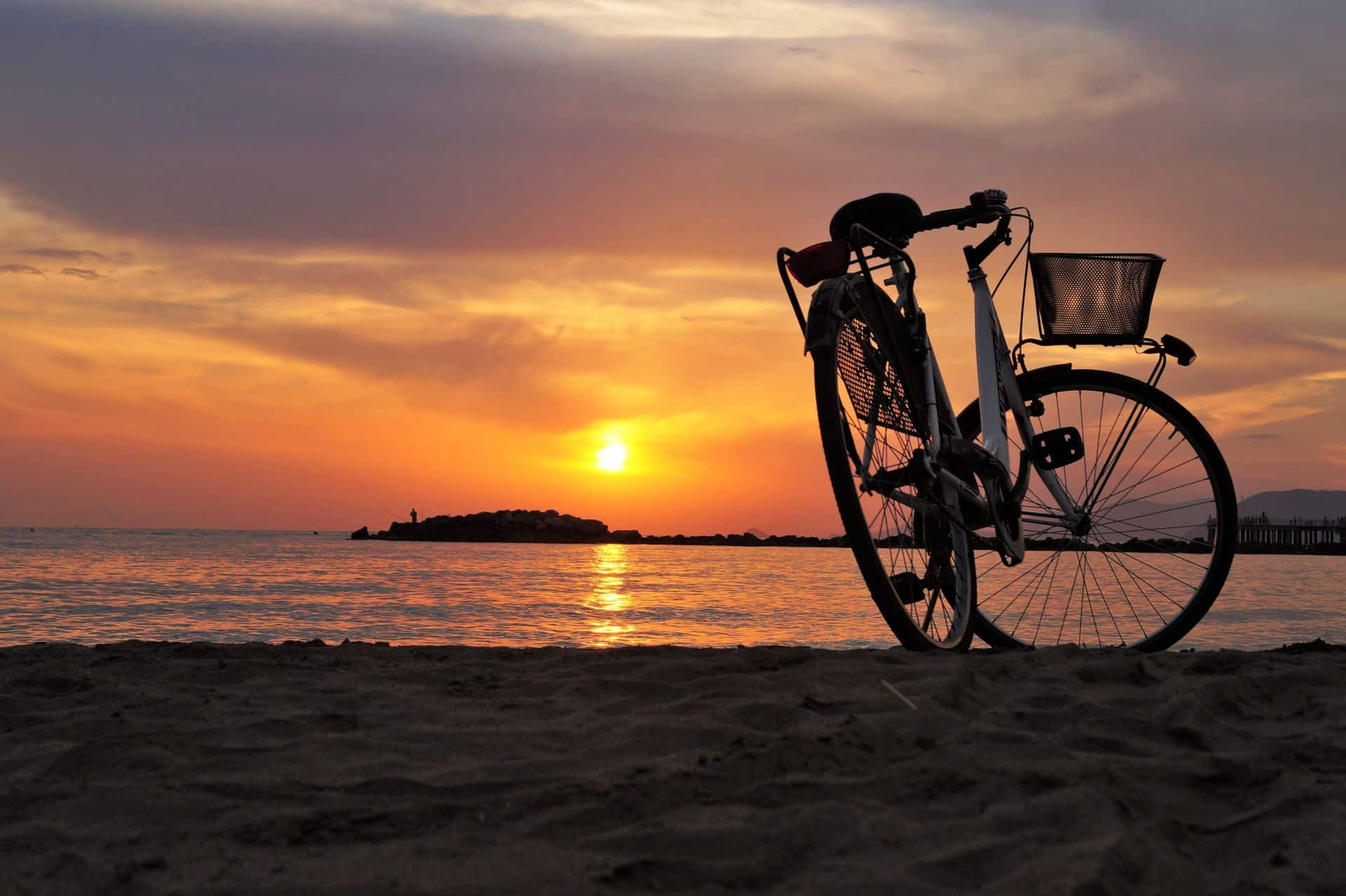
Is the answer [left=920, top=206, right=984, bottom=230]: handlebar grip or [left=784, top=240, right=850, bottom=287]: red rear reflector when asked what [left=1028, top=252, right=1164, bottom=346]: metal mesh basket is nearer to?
[left=920, top=206, right=984, bottom=230]: handlebar grip

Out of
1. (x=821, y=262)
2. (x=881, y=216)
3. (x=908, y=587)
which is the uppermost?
(x=881, y=216)

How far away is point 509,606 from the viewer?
1214 centimetres

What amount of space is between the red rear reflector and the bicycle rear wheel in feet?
0.69

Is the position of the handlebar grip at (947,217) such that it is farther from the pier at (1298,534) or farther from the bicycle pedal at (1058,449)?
the pier at (1298,534)

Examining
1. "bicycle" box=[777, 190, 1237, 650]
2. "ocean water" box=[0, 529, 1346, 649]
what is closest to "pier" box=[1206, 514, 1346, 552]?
"ocean water" box=[0, 529, 1346, 649]

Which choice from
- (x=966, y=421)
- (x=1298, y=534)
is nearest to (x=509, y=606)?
(x=966, y=421)

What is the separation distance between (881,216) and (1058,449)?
1370mm

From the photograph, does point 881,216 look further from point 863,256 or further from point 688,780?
point 688,780

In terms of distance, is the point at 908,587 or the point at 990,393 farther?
the point at 990,393

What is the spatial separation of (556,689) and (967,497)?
75.2 inches

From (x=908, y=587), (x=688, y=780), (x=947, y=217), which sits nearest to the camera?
(x=688, y=780)

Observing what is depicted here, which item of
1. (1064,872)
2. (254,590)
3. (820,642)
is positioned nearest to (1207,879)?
(1064,872)

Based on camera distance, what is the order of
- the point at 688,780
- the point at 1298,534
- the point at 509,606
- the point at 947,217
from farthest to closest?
the point at 1298,534, the point at 509,606, the point at 947,217, the point at 688,780

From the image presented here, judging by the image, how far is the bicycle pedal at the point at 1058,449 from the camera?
450cm
